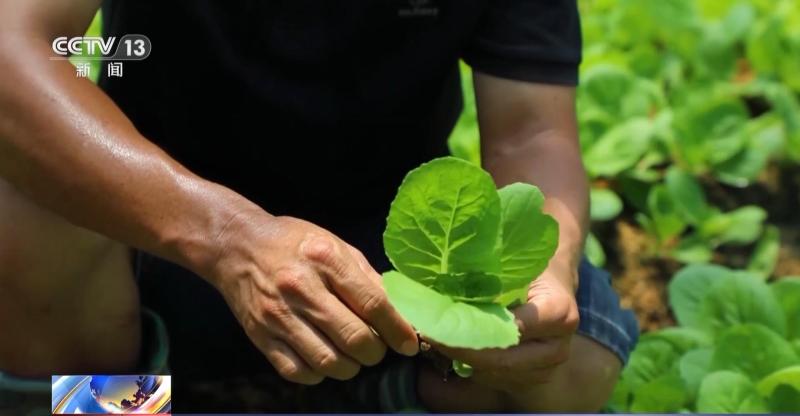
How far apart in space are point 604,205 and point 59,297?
944mm

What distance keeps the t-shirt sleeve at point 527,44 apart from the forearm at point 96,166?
17.4 inches

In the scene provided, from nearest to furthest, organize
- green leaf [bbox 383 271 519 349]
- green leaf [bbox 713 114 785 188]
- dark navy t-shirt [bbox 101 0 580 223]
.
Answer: green leaf [bbox 383 271 519 349]
dark navy t-shirt [bbox 101 0 580 223]
green leaf [bbox 713 114 785 188]

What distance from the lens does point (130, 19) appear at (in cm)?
145

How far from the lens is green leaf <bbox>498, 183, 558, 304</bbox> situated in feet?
3.85

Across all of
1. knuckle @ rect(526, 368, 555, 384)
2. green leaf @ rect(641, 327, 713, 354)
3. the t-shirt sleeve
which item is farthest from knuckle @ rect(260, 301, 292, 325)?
green leaf @ rect(641, 327, 713, 354)

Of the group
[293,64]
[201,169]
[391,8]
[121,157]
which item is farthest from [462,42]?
[121,157]

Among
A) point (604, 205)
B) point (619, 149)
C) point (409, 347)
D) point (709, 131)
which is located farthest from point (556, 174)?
point (709, 131)

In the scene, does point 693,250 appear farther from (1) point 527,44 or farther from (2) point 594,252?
(1) point 527,44

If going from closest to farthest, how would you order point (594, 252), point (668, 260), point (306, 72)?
point (306, 72), point (594, 252), point (668, 260)

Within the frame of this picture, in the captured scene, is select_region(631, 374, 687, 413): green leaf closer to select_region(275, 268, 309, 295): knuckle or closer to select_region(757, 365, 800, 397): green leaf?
select_region(757, 365, 800, 397): green leaf

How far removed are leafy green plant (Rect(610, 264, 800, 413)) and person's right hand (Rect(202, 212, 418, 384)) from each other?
Result: 572mm

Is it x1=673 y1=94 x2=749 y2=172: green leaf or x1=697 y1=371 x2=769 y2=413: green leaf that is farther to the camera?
x1=673 y1=94 x2=749 y2=172: green leaf

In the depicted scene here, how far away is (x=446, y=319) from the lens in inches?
42.4

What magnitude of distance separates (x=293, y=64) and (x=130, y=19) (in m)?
0.19
